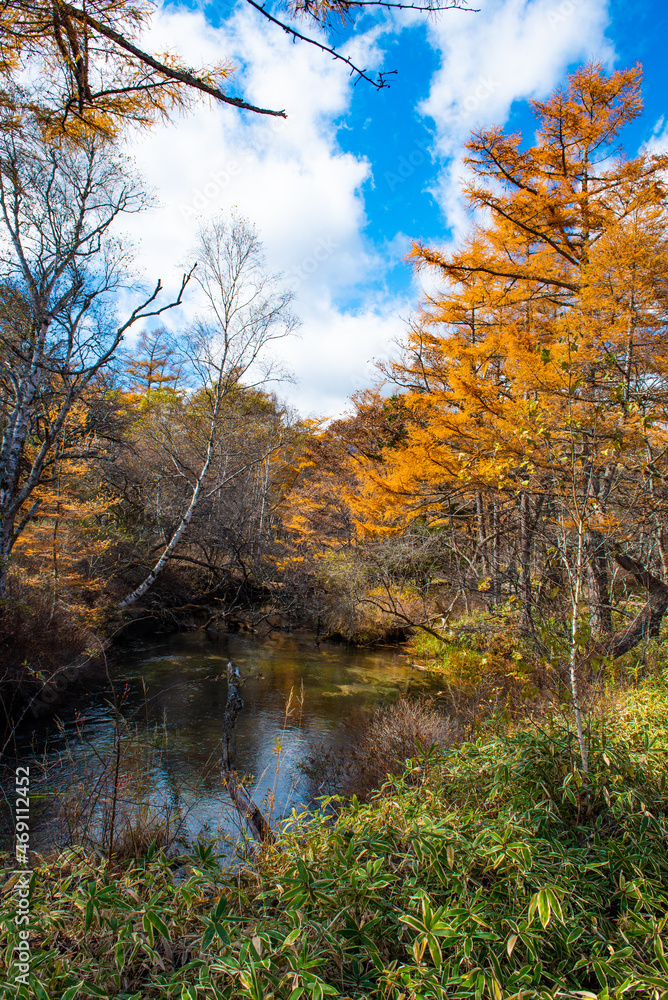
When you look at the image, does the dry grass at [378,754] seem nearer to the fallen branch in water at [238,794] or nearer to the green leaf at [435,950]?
the fallen branch in water at [238,794]

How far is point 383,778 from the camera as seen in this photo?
4.92 metres

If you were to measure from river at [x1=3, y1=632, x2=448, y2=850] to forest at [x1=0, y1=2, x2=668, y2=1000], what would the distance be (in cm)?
60

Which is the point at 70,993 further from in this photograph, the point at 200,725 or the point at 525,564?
the point at 525,564

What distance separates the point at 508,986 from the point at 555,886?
0.45m

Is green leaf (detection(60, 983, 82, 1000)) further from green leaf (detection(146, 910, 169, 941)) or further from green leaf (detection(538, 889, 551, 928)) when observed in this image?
green leaf (detection(538, 889, 551, 928))

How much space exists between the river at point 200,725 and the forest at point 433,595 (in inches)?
23.8

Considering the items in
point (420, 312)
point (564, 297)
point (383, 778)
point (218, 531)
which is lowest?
point (383, 778)

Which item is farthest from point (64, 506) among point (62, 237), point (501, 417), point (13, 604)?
point (501, 417)

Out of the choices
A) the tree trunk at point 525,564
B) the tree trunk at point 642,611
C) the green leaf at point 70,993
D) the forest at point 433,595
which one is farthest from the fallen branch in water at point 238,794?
the tree trunk at point 642,611

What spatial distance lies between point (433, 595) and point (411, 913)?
444 inches

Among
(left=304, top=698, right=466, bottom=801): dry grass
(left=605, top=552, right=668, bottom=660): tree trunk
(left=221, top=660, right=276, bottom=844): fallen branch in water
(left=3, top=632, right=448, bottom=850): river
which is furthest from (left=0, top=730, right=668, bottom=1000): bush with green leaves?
(left=605, top=552, right=668, bottom=660): tree trunk

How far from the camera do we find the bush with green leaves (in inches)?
65.9

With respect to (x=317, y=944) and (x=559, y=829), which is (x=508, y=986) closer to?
(x=317, y=944)

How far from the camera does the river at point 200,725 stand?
14.4 feet
